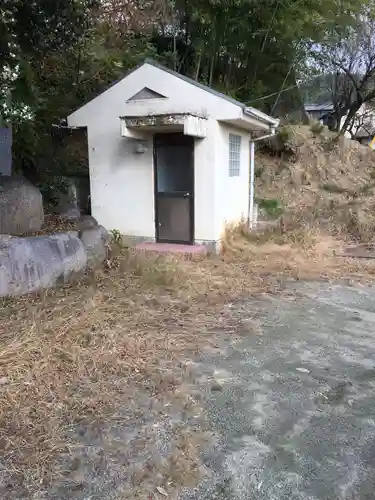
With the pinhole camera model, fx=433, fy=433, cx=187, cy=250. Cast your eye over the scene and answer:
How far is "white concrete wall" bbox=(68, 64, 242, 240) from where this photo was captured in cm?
638

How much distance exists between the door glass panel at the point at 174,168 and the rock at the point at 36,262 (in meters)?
2.28

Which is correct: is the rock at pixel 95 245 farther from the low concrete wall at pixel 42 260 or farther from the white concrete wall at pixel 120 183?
the white concrete wall at pixel 120 183

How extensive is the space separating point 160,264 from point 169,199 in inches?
63.1

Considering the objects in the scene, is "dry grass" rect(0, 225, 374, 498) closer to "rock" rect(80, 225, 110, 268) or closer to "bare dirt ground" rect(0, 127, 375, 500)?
"bare dirt ground" rect(0, 127, 375, 500)

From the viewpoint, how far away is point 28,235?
5160mm

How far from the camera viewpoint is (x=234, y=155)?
7.46 meters

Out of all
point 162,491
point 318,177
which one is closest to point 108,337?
point 162,491

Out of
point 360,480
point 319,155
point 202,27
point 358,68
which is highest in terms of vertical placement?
point 358,68

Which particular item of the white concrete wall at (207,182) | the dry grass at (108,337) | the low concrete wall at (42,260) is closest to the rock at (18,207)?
the low concrete wall at (42,260)

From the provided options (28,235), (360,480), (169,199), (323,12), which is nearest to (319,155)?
(323,12)

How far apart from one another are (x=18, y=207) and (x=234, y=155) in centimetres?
381

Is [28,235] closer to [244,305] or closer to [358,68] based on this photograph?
[244,305]

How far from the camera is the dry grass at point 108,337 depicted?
2.35 m

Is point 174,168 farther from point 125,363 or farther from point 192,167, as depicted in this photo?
point 125,363
